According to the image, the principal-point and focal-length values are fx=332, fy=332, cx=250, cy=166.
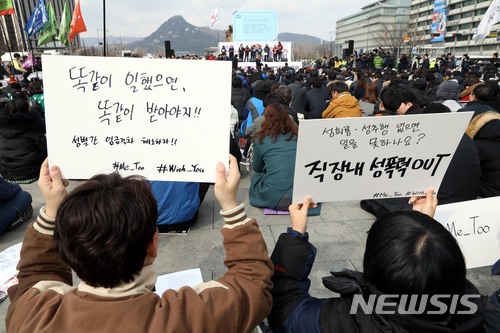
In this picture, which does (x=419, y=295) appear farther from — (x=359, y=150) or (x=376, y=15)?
(x=376, y=15)

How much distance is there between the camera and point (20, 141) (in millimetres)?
4930

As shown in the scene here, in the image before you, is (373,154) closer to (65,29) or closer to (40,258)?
(40,258)

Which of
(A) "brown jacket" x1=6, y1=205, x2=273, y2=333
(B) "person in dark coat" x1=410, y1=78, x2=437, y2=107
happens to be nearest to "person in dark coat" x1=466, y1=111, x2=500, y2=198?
(A) "brown jacket" x1=6, y1=205, x2=273, y2=333

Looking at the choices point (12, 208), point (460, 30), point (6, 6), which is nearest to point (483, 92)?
point (12, 208)

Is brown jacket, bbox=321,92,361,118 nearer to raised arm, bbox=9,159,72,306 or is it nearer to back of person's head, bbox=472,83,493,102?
back of person's head, bbox=472,83,493,102

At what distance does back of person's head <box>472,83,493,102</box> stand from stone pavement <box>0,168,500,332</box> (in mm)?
2299

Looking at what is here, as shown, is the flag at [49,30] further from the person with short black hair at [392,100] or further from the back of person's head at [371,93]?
the person with short black hair at [392,100]

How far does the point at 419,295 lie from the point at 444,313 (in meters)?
0.12

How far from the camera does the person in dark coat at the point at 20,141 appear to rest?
475 cm

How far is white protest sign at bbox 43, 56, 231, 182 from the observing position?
166cm

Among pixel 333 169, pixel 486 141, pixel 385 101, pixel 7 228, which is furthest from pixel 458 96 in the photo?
pixel 7 228

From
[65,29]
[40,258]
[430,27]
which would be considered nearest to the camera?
[40,258]

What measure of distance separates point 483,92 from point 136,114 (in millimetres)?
4725
